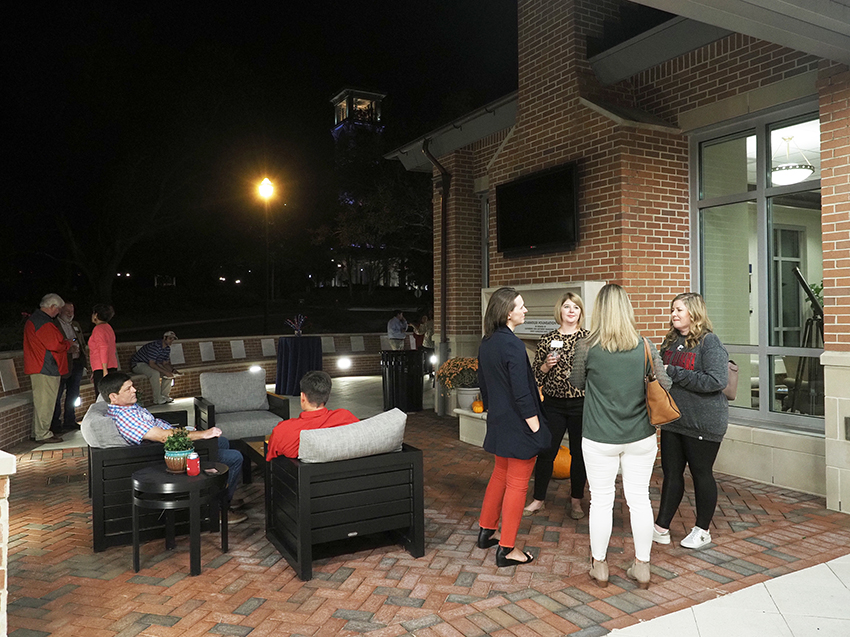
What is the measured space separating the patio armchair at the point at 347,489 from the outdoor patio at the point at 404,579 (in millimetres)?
216

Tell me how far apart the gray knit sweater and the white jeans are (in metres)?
0.67

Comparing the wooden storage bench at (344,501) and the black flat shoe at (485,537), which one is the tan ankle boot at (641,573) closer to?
the black flat shoe at (485,537)

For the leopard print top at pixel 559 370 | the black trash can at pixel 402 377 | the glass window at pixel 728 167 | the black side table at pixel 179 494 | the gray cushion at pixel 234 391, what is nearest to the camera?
the black side table at pixel 179 494

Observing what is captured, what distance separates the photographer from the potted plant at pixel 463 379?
8.45m

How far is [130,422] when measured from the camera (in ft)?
15.1

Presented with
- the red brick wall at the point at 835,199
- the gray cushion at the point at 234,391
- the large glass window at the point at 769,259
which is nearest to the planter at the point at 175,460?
the gray cushion at the point at 234,391

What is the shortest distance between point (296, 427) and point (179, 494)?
875 millimetres

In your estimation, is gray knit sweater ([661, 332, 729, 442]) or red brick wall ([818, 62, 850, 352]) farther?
red brick wall ([818, 62, 850, 352])

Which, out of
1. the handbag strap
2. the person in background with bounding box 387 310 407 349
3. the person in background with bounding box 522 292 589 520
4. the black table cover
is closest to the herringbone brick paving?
the person in background with bounding box 522 292 589 520

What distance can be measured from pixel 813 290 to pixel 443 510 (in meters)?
4.13

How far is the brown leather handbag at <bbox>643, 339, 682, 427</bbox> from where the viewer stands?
3574 millimetres

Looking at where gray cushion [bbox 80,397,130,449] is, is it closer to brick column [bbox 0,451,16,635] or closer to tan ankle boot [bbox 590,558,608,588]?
brick column [bbox 0,451,16,635]

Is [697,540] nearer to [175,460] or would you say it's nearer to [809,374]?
[809,374]

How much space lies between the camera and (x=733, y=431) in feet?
20.1
